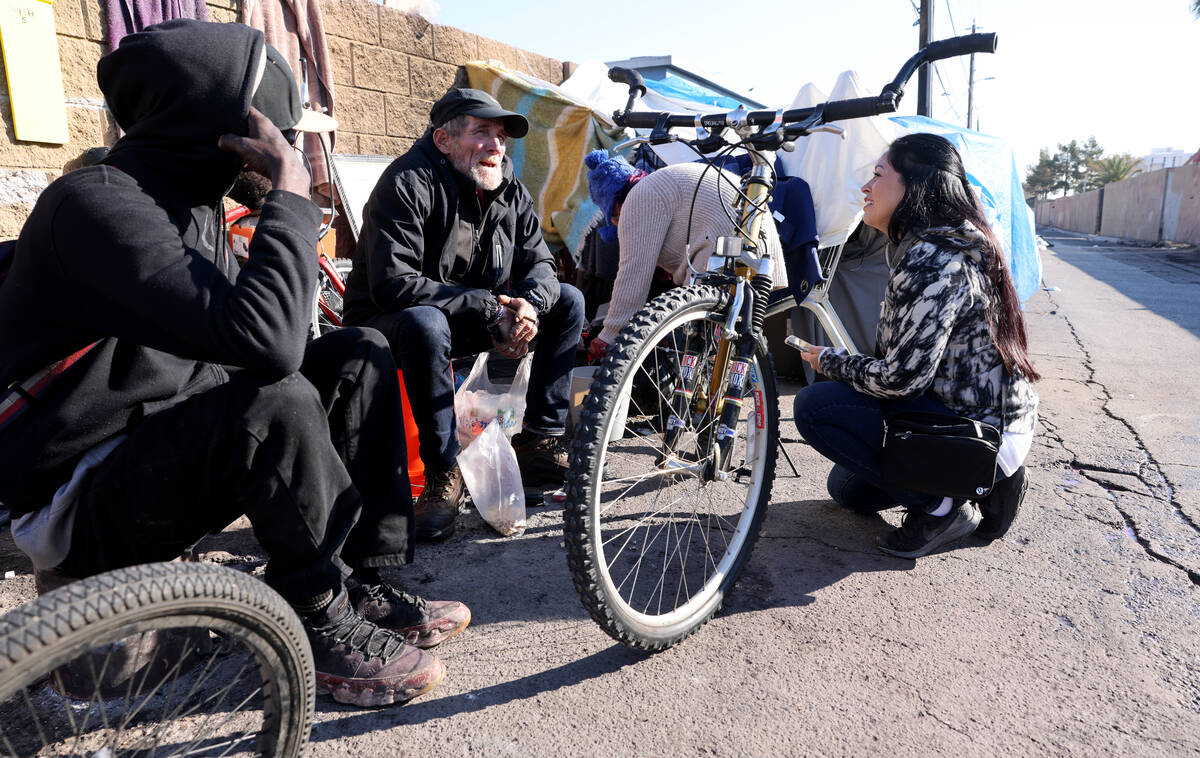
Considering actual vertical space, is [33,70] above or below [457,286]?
above

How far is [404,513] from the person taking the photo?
2.05 m

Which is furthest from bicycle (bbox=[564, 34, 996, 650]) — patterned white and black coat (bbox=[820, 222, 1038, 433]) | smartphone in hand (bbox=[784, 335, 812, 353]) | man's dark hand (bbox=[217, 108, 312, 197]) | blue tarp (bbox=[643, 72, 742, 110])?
blue tarp (bbox=[643, 72, 742, 110])

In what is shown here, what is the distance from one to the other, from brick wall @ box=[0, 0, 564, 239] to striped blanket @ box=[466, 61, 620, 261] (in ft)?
1.24

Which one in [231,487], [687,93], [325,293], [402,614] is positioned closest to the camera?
[231,487]

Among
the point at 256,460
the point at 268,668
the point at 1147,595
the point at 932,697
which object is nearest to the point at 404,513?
the point at 256,460

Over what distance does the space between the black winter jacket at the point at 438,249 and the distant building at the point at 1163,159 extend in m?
77.2

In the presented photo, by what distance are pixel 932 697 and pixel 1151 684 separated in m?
0.60

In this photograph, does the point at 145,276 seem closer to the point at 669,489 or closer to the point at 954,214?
the point at 669,489

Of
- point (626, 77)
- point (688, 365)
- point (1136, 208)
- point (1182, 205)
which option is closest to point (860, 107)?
point (688, 365)

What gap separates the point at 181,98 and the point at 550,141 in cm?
407

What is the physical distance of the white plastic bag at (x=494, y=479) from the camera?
2738 millimetres

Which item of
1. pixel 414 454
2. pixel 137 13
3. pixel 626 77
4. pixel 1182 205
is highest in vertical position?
pixel 137 13

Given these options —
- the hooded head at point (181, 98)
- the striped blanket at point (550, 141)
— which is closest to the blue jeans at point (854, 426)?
the hooded head at point (181, 98)

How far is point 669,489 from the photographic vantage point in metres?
3.12
